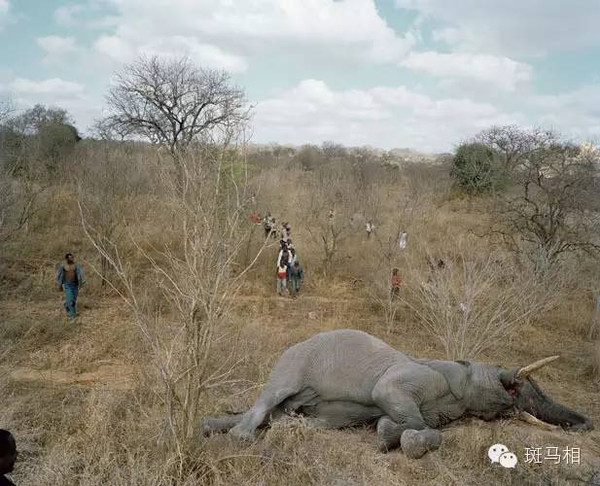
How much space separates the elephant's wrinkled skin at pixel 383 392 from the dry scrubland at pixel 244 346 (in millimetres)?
191

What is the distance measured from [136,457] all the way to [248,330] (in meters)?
5.18

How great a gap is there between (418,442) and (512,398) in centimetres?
117

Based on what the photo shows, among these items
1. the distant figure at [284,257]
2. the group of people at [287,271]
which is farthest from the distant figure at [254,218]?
the distant figure at [284,257]

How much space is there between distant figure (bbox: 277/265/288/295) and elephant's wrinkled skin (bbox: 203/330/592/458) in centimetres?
810

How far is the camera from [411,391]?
191 inches

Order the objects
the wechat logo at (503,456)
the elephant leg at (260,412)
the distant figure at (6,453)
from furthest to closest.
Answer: the elephant leg at (260,412) → the wechat logo at (503,456) → the distant figure at (6,453)

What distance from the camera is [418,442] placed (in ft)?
14.2

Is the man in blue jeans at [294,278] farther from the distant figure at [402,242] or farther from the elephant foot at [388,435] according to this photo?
the elephant foot at [388,435]

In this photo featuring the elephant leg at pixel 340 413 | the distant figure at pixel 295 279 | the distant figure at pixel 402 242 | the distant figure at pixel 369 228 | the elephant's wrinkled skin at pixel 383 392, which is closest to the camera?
the elephant's wrinkled skin at pixel 383 392

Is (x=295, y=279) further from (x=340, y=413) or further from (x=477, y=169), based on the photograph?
(x=477, y=169)

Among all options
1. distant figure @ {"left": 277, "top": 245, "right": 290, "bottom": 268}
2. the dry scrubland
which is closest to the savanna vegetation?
the dry scrubland

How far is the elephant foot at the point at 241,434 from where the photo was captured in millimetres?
4582

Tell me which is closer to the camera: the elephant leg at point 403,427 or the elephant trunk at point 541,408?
the elephant leg at point 403,427

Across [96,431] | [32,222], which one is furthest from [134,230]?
[96,431]
